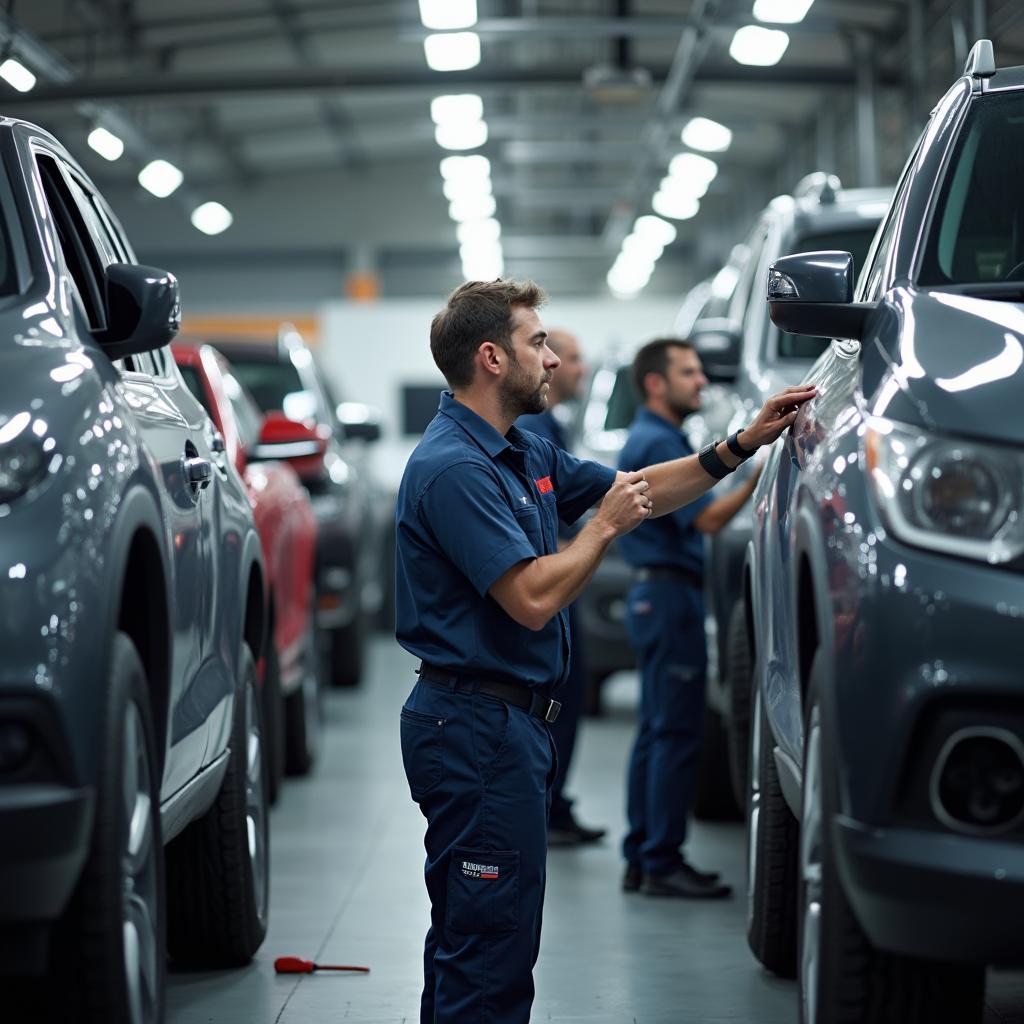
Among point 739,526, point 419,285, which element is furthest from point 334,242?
point 739,526

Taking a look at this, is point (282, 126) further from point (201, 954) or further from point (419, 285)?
point (201, 954)

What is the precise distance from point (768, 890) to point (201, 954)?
4.90 feet

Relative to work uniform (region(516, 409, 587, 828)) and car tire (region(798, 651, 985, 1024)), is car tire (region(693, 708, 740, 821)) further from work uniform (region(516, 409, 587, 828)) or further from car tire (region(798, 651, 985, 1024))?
car tire (region(798, 651, 985, 1024))

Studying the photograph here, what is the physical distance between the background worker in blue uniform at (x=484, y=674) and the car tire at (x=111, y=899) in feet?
2.19

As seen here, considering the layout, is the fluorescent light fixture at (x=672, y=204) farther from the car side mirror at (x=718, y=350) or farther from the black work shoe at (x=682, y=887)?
the black work shoe at (x=682, y=887)

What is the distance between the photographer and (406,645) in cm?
A: 369

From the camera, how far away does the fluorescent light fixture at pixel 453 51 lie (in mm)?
14156

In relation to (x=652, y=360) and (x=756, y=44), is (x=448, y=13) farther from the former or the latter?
(x=652, y=360)

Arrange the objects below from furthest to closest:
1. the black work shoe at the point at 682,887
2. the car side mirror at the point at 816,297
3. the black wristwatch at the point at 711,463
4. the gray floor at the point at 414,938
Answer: the black work shoe at the point at 682,887, the gray floor at the point at 414,938, the black wristwatch at the point at 711,463, the car side mirror at the point at 816,297

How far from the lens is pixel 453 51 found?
48.0ft

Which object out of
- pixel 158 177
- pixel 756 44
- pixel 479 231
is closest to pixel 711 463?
pixel 756 44

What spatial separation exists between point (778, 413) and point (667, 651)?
7.09 feet

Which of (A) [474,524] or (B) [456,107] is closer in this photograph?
(A) [474,524]

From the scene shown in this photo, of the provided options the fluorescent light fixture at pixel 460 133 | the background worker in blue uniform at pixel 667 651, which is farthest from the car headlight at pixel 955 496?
the fluorescent light fixture at pixel 460 133
